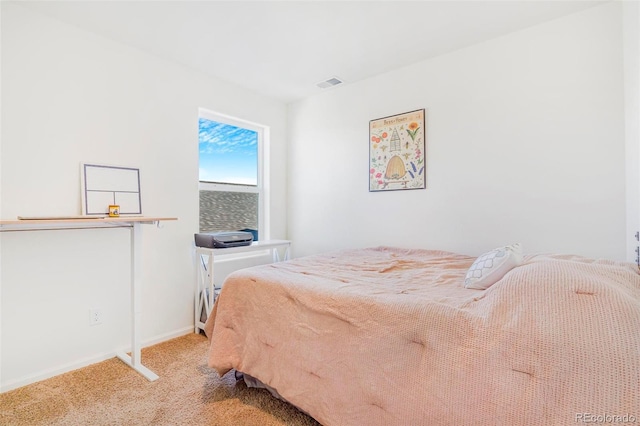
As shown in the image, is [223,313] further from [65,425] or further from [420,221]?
[420,221]

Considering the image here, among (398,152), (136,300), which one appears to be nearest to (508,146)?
(398,152)

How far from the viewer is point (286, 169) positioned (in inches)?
143

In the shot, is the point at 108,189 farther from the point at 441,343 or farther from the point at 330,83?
the point at 441,343

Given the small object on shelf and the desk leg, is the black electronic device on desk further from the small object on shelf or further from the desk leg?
the small object on shelf

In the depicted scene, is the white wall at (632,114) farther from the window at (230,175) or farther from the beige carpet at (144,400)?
the window at (230,175)

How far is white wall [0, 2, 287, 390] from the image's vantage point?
183 cm

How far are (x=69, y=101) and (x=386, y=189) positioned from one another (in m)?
2.53

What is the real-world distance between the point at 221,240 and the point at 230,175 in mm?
952

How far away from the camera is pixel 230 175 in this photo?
321 centimetres

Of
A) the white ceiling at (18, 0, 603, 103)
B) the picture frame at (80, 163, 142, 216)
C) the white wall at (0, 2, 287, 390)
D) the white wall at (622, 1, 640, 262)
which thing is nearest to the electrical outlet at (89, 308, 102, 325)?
the white wall at (0, 2, 287, 390)

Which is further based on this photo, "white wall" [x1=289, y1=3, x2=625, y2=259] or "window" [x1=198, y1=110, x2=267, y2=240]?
"window" [x1=198, y1=110, x2=267, y2=240]

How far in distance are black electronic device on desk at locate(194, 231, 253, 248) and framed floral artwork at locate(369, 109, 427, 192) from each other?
1.32 m

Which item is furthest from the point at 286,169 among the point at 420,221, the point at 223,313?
the point at 223,313

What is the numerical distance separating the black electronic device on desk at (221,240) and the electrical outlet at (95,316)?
832mm
